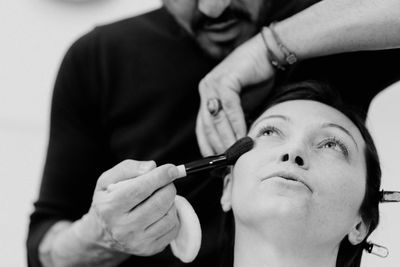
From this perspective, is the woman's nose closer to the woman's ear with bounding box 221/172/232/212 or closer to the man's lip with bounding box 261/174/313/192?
the man's lip with bounding box 261/174/313/192

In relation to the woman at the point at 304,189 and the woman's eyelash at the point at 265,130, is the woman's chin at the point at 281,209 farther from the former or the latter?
the woman's eyelash at the point at 265,130

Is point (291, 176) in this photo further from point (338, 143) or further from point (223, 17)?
point (223, 17)

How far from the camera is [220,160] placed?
114 centimetres

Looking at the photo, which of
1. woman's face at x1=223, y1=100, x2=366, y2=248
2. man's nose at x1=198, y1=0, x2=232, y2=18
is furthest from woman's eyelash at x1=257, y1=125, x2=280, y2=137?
man's nose at x1=198, y1=0, x2=232, y2=18

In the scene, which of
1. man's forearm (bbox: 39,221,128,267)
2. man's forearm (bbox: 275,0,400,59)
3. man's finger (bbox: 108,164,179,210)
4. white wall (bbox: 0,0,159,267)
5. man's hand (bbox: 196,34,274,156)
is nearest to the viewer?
man's finger (bbox: 108,164,179,210)

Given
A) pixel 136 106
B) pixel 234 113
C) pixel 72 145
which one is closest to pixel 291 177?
pixel 234 113

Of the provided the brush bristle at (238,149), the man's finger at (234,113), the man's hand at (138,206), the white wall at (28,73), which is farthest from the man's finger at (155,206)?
the white wall at (28,73)

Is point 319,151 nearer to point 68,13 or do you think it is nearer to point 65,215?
point 65,215

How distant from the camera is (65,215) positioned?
1.62m

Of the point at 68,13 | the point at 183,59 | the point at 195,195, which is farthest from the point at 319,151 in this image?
the point at 68,13

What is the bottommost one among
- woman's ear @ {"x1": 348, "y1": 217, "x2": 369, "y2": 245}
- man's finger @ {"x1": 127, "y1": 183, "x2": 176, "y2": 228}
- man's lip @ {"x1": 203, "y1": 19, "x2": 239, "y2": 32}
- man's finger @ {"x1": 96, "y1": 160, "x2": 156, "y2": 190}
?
woman's ear @ {"x1": 348, "y1": 217, "x2": 369, "y2": 245}

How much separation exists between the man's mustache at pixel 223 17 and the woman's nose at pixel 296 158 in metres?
0.44

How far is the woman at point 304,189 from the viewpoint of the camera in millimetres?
1136

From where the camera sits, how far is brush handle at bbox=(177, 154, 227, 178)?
3.64 feet
